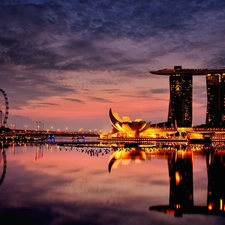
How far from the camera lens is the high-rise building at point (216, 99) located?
15362 centimetres

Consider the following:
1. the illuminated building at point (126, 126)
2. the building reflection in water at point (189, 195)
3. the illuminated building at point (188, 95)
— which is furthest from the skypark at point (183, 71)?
the building reflection in water at point (189, 195)

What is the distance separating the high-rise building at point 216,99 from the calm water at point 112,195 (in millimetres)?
131611

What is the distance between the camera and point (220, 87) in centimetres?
15488

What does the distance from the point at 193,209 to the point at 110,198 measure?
421cm

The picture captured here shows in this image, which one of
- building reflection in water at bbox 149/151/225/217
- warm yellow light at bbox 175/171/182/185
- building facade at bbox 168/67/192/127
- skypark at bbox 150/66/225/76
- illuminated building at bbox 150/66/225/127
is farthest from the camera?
building facade at bbox 168/67/192/127

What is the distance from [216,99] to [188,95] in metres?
13.8

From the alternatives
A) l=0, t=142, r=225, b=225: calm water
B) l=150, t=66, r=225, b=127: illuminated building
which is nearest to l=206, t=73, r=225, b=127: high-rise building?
l=150, t=66, r=225, b=127: illuminated building

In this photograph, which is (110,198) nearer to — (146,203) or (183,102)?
(146,203)

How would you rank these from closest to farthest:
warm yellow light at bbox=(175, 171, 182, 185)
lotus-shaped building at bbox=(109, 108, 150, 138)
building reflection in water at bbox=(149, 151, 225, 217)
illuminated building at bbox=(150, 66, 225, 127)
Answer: building reflection in water at bbox=(149, 151, 225, 217), warm yellow light at bbox=(175, 171, 182, 185), lotus-shaped building at bbox=(109, 108, 150, 138), illuminated building at bbox=(150, 66, 225, 127)

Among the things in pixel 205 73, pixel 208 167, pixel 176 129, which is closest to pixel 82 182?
pixel 208 167

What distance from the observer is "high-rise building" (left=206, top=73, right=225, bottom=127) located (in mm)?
153625

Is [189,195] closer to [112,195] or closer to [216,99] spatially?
[112,195]

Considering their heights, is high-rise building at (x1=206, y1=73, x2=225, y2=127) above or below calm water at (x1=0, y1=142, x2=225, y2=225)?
above

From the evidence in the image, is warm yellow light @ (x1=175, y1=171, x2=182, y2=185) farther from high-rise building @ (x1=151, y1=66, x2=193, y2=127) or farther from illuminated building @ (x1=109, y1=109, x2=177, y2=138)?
high-rise building @ (x1=151, y1=66, x2=193, y2=127)
